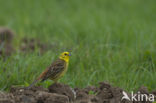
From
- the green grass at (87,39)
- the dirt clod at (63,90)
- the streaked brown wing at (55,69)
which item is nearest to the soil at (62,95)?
the dirt clod at (63,90)

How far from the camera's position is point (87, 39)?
24.7 ft

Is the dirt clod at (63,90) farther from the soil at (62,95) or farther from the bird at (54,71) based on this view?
the bird at (54,71)

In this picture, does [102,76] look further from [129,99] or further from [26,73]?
[129,99]

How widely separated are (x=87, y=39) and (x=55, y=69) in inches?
109

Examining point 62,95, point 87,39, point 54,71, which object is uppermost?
point 87,39

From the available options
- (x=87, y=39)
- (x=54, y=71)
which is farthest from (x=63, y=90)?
(x=87, y=39)

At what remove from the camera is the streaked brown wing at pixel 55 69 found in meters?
4.79

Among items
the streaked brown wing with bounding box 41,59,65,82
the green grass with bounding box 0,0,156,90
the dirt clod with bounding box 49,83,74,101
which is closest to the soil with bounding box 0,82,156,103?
the dirt clod with bounding box 49,83,74,101

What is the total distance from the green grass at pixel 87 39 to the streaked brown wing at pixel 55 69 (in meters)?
0.48

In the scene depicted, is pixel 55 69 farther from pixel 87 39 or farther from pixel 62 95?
pixel 87 39

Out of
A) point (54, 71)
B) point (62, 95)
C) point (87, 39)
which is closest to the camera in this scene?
point (62, 95)

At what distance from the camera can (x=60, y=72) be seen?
4906 mm

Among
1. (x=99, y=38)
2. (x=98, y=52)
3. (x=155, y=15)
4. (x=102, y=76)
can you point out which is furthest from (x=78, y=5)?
(x=102, y=76)

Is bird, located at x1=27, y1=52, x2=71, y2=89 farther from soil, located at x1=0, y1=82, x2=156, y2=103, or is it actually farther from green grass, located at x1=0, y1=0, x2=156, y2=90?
green grass, located at x1=0, y1=0, x2=156, y2=90
